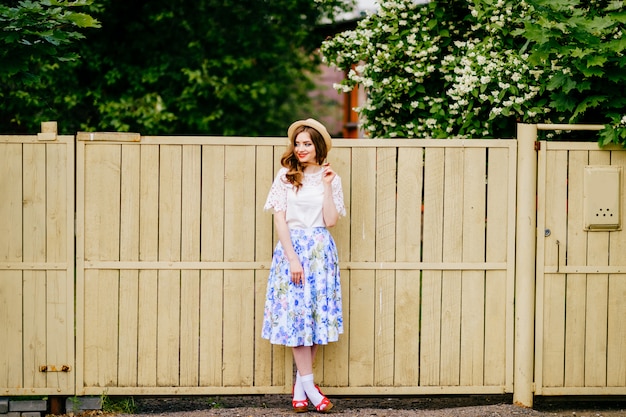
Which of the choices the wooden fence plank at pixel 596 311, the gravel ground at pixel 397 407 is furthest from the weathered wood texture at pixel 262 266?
the wooden fence plank at pixel 596 311

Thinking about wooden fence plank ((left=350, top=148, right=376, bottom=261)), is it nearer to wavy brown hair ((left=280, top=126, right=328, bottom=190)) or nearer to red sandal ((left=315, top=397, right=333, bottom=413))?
wavy brown hair ((left=280, top=126, right=328, bottom=190))

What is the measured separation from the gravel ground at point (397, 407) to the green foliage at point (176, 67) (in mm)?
5616

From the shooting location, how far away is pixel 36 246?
535 cm

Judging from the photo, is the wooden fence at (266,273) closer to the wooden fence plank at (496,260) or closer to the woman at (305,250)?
the wooden fence plank at (496,260)

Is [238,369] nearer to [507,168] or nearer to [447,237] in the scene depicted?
[447,237]

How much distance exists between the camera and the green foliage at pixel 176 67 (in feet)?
36.3

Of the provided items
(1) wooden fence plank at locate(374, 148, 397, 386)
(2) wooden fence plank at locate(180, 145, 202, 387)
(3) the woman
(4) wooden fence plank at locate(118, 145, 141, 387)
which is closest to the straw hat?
(3) the woman

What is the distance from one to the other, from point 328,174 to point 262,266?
0.78 m

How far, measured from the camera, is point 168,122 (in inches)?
444

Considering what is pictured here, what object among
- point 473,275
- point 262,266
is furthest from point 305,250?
point 473,275

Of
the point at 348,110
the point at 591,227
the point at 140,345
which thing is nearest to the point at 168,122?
the point at 348,110

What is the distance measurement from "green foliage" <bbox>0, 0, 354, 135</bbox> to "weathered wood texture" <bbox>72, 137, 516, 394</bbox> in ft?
18.4

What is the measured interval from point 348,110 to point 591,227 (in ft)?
34.8

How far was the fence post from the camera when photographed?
17.7 ft
